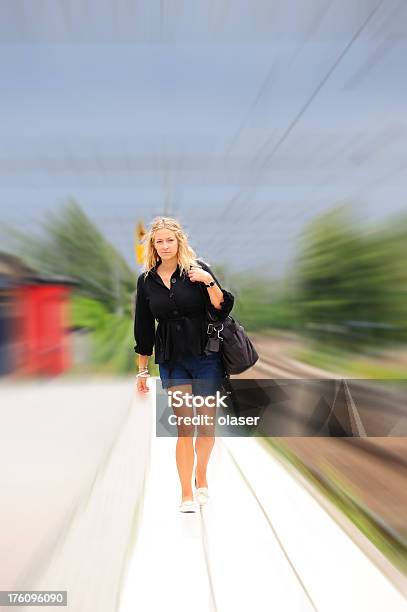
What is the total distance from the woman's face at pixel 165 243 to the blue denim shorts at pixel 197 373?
29 cm

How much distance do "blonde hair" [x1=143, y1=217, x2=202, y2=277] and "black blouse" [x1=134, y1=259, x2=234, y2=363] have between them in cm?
2

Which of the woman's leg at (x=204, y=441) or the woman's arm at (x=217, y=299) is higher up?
the woman's arm at (x=217, y=299)

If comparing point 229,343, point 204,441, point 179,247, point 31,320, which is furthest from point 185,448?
point 31,320

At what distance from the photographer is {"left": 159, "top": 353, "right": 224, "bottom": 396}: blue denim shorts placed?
2.01m

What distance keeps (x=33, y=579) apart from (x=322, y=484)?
1692mm

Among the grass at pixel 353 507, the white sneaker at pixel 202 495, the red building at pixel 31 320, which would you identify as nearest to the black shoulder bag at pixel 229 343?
the white sneaker at pixel 202 495

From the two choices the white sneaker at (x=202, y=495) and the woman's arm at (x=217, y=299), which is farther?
the white sneaker at (x=202, y=495)

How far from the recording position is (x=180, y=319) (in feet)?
6.39

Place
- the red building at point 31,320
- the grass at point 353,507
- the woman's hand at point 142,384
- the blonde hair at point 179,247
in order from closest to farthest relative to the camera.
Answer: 1. the blonde hair at point 179,247
2. the woman's hand at point 142,384
3. the grass at point 353,507
4. the red building at point 31,320

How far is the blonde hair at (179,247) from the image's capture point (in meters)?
1.85

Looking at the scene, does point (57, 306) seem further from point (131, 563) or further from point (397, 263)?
point (131, 563)

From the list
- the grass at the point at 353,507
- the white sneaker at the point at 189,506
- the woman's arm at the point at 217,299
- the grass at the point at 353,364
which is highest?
the woman's arm at the point at 217,299

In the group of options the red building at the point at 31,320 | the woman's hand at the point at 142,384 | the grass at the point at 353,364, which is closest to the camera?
the woman's hand at the point at 142,384

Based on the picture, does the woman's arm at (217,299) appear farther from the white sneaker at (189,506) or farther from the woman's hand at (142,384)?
the white sneaker at (189,506)
